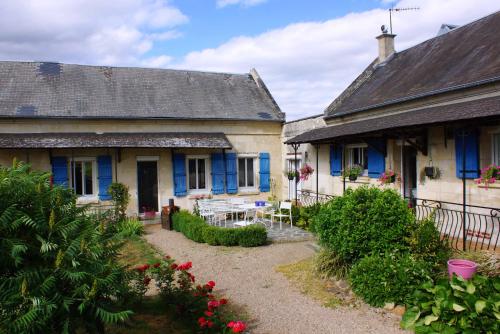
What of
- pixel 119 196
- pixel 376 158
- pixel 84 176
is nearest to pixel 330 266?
pixel 376 158

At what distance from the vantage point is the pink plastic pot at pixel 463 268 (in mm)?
5555

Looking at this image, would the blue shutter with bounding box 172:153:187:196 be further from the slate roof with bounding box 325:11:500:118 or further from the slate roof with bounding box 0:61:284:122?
the slate roof with bounding box 325:11:500:118

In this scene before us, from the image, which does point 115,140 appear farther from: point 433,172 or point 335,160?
point 433,172

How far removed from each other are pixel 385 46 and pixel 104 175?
1137 centimetres

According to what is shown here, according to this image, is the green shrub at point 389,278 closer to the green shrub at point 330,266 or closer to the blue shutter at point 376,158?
the green shrub at point 330,266

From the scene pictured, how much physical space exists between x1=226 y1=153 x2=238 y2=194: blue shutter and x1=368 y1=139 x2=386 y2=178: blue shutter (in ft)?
18.4

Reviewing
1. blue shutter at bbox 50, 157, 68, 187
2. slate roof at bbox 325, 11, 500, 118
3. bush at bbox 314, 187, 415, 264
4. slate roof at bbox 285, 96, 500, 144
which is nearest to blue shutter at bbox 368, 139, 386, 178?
slate roof at bbox 285, 96, 500, 144

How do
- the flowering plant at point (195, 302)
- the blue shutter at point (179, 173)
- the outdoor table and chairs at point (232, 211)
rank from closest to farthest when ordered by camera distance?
the flowering plant at point (195, 302), the outdoor table and chairs at point (232, 211), the blue shutter at point (179, 173)

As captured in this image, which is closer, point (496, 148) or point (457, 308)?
point (457, 308)

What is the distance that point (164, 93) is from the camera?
1596cm

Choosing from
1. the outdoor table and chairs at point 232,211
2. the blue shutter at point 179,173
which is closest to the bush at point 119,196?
the blue shutter at point 179,173

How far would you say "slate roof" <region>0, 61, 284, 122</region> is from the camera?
45.6 ft

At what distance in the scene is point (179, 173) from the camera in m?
14.7

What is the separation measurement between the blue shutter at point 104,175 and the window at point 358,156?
8.20 meters
